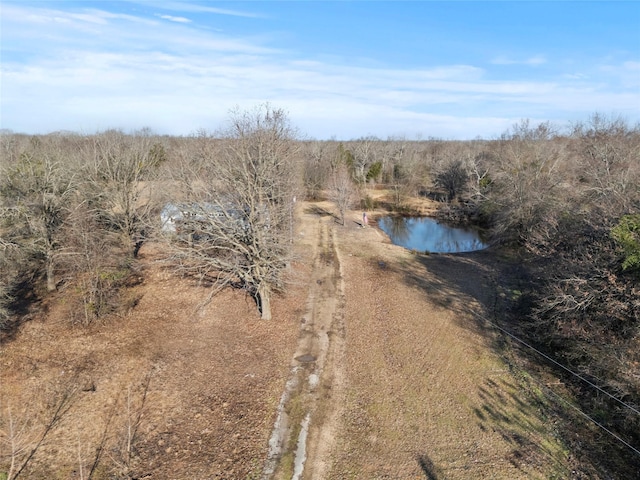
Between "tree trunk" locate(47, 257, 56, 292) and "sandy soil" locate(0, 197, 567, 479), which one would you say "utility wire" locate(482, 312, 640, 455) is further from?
"tree trunk" locate(47, 257, 56, 292)

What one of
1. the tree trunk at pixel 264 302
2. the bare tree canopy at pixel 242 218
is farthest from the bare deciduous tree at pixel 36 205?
the tree trunk at pixel 264 302

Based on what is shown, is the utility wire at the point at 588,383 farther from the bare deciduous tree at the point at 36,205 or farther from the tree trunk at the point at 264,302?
the bare deciduous tree at the point at 36,205

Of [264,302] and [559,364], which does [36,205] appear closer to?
[264,302]

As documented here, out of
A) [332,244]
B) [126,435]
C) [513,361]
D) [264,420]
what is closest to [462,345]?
[513,361]

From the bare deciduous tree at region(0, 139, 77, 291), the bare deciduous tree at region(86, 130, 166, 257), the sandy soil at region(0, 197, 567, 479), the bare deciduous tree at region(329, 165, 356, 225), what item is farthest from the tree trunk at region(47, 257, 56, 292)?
the bare deciduous tree at region(329, 165, 356, 225)

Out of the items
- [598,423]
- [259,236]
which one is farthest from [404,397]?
[259,236]

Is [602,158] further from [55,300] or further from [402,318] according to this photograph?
[55,300]
